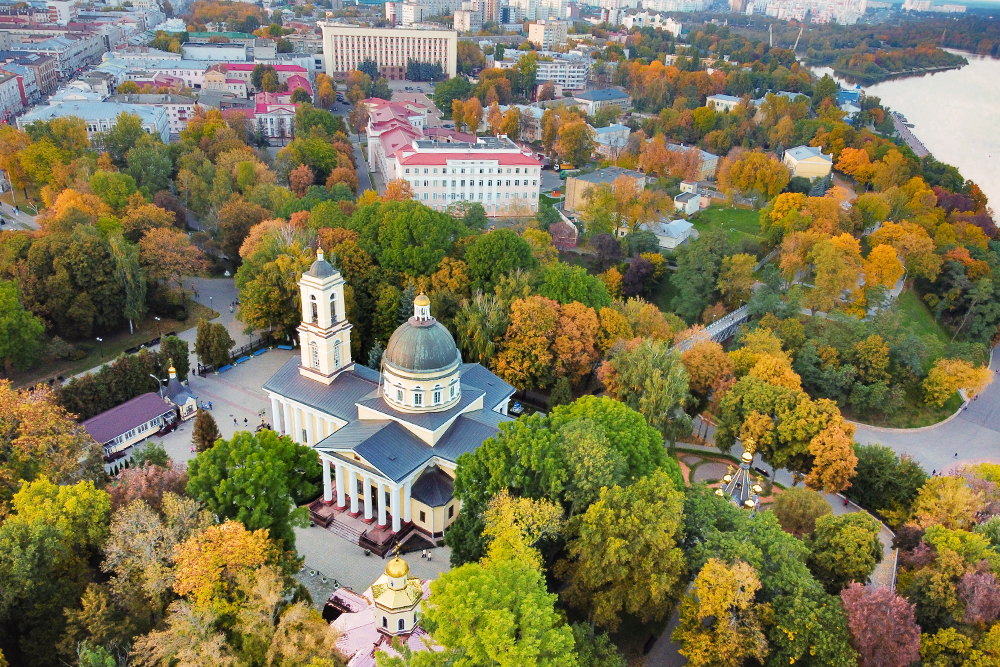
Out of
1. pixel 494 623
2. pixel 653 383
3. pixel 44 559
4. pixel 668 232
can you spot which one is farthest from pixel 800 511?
pixel 668 232

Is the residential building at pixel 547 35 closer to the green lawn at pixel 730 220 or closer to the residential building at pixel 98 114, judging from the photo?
the green lawn at pixel 730 220

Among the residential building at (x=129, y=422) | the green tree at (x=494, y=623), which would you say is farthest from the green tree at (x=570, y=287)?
the green tree at (x=494, y=623)

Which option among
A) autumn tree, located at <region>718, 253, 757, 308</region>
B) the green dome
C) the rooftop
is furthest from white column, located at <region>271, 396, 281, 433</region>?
the rooftop

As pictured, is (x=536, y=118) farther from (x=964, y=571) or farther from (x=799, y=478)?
(x=964, y=571)

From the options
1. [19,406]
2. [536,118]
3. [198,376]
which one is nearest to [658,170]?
[536,118]

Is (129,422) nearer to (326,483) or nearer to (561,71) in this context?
(326,483)

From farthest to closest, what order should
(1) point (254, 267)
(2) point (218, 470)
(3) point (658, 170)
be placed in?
(3) point (658, 170)
(1) point (254, 267)
(2) point (218, 470)

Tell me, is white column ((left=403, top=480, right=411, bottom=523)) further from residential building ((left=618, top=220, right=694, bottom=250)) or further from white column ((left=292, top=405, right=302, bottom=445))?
residential building ((left=618, top=220, right=694, bottom=250))
